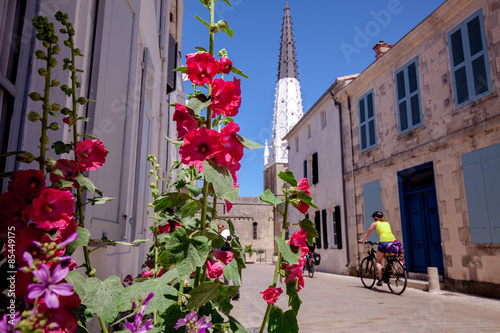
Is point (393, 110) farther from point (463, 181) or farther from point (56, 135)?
point (56, 135)

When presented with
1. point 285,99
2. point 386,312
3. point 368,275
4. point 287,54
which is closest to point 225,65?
point 386,312

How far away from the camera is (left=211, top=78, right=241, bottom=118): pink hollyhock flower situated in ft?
3.83

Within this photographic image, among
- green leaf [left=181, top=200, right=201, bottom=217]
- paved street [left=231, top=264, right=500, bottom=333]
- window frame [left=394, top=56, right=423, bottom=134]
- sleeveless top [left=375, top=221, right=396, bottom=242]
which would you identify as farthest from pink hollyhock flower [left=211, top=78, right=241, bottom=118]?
window frame [left=394, top=56, right=423, bottom=134]

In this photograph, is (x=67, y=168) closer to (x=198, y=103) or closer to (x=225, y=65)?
(x=198, y=103)

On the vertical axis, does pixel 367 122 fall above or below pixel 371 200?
above

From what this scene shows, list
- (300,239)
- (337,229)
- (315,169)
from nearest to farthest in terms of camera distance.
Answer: (300,239) < (337,229) < (315,169)

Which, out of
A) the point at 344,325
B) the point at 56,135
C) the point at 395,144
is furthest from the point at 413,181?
the point at 56,135

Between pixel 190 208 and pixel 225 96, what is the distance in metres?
0.48

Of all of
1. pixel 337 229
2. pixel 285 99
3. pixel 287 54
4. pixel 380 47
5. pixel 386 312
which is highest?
pixel 287 54

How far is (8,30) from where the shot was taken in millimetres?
1382

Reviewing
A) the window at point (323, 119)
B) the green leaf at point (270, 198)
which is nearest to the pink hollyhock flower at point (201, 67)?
the green leaf at point (270, 198)

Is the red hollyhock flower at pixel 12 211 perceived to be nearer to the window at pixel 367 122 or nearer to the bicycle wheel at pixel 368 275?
the bicycle wheel at pixel 368 275

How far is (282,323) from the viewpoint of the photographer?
135cm

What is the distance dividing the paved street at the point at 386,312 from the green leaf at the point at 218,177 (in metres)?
2.67
